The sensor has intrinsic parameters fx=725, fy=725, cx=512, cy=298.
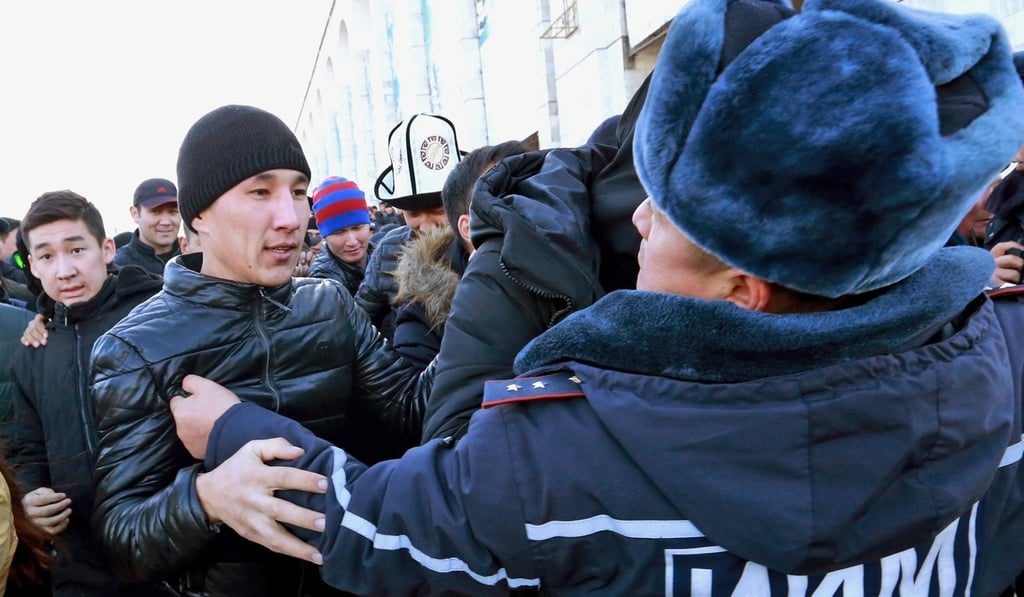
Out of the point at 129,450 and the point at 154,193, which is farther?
the point at 154,193

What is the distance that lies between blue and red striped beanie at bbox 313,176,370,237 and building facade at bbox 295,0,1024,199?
1.48ft

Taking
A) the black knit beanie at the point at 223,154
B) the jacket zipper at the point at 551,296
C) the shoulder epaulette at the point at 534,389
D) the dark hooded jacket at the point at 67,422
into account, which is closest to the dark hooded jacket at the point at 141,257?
the dark hooded jacket at the point at 67,422

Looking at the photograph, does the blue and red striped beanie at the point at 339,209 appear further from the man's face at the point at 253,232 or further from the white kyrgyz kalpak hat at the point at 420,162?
the man's face at the point at 253,232

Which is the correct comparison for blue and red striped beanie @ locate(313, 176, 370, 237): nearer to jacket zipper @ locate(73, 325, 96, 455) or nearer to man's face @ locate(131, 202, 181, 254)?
man's face @ locate(131, 202, 181, 254)

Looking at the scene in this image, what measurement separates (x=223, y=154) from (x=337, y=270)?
276 centimetres

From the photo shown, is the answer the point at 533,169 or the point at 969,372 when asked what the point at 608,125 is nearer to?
the point at 533,169

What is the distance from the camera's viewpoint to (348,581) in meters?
1.01

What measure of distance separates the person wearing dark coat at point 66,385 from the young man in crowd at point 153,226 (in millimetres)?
1508

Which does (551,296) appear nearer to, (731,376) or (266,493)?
(731,376)

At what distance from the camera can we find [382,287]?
143 inches

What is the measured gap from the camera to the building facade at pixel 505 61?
9.38 meters

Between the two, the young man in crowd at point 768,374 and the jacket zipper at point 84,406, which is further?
the jacket zipper at point 84,406

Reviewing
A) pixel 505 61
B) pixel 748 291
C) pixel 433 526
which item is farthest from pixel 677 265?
pixel 505 61

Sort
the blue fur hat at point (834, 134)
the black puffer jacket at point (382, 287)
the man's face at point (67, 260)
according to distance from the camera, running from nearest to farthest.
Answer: the blue fur hat at point (834, 134)
the man's face at point (67, 260)
the black puffer jacket at point (382, 287)
